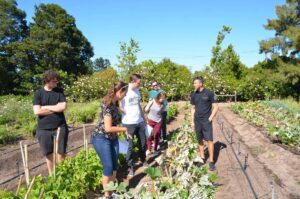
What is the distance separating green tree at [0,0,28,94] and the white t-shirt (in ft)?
90.1

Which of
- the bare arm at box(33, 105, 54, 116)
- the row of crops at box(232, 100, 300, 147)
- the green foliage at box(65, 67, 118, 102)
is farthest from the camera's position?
the green foliage at box(65, 67, 118, 102)

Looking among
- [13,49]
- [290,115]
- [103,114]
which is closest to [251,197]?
[103,114]

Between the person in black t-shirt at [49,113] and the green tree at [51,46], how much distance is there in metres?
26.2

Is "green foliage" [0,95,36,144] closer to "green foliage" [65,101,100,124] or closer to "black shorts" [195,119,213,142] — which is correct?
"green foliage" [65,101,100,124]

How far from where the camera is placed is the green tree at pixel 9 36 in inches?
1219

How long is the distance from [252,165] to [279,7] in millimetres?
21736

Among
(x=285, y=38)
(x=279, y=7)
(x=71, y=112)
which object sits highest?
(x=279, y=7)

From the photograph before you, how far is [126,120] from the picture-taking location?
582cm

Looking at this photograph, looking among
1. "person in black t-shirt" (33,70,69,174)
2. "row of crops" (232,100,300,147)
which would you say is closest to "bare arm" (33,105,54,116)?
"person in black t-shirt" (33,70,69,174)

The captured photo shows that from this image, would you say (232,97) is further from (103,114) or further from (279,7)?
(103,114)

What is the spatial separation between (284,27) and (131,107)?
2254cm

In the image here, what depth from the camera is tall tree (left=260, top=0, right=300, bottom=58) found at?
24188 millimetres

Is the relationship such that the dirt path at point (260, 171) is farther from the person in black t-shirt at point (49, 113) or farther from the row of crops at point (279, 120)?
the person in black t-shirt at point (49, 113)

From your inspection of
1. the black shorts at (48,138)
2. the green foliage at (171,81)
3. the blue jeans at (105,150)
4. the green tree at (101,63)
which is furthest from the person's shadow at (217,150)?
the green tree at (101,63)
